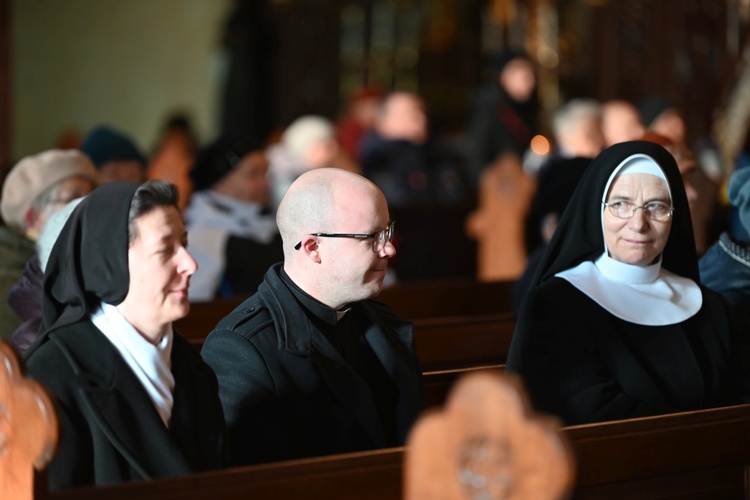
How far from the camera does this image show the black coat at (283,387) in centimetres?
369

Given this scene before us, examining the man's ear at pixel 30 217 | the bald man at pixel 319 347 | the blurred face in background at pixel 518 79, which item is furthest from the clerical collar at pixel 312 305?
the blurred face in background at pixel 518 79

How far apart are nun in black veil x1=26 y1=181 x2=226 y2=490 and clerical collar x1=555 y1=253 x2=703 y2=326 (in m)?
1.51

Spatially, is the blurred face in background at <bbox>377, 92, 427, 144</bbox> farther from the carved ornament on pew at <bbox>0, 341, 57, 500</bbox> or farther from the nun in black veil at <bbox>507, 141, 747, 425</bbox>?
the carved ornament on pew at <bbox>0, 341, 57, 500</bbox>

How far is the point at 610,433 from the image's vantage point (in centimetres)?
340

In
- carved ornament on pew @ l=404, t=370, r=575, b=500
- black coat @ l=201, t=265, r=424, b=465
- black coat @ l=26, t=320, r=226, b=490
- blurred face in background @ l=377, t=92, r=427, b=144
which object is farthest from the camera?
blurred face in background @ l=377, t=92, r=427, b=144

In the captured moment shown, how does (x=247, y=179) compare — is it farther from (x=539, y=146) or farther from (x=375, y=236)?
(x=539, y=146)

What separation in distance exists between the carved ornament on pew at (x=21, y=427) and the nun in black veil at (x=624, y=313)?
1.84 m

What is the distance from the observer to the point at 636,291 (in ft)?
14.5

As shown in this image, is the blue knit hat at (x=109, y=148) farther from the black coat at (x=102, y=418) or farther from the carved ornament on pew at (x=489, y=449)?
the carved ornament on pew at (x=489, y=449)

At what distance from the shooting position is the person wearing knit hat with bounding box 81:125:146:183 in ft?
23.8

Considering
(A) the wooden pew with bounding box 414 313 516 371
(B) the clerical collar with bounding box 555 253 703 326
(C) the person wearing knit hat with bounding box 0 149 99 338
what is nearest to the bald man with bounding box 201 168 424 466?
(B) the clerical collar with bounding box 555 253 703 326

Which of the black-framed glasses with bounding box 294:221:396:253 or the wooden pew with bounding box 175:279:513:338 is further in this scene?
the wooden pew with bounding box 175:279:513:338

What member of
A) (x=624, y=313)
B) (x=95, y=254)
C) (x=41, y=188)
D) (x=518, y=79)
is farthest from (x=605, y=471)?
(x=518, y=79)

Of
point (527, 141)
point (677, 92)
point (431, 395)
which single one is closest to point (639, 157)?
point (431, 395)
